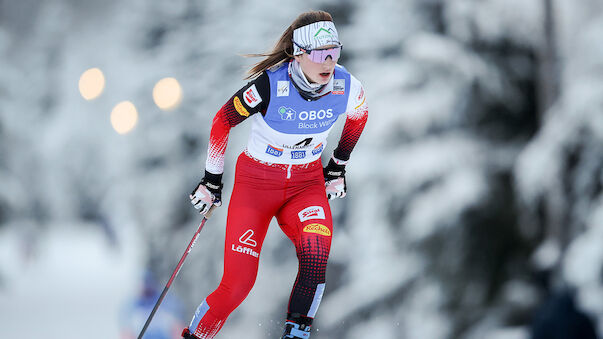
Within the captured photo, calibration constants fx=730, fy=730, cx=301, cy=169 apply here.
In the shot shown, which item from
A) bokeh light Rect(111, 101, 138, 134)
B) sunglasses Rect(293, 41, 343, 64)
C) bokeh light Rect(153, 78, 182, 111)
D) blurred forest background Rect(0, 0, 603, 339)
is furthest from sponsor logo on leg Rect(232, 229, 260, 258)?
bokeh light Rect(111, 101, 138, 134)

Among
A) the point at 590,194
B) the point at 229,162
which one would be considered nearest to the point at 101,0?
the point at 229,162

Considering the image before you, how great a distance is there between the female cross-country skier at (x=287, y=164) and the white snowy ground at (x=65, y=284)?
509 inches

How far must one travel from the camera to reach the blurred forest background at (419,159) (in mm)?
10039

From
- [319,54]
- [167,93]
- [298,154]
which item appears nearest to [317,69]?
[319,54]

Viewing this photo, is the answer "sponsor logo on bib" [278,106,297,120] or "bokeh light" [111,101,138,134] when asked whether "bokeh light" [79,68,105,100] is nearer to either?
"bokeh light" [111,101,138,134]

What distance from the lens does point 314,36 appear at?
4160 mm

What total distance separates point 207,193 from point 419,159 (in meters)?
7.84

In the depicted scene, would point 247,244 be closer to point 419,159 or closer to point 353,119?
point 353,119

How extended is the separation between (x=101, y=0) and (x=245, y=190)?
17980mm

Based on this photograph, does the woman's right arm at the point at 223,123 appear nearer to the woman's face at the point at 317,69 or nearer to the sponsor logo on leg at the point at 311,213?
the woman's face at the point at 317,69

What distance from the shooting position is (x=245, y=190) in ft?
14.6

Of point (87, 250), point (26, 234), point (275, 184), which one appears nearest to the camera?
point (275, 184)

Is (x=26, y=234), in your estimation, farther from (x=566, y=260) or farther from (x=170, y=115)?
(x=566, y=260)

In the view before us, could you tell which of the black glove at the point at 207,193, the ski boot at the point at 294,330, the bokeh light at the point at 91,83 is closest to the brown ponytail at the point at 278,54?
the black glove at the point at 207,193
